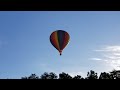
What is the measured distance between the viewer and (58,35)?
27.9 metres

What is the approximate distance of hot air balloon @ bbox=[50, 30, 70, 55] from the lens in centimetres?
2641

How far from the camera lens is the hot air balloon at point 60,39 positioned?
2641cm

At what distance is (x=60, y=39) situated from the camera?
26.8 metres
